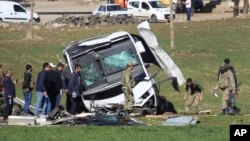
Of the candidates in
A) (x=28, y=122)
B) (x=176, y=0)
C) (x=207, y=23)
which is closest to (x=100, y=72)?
(x=28, y=122)

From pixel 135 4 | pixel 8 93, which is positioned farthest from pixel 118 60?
pixel 135 4

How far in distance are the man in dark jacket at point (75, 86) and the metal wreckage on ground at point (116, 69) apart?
0.47 m

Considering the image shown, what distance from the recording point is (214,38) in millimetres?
45562

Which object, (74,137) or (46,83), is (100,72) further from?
(74,137)

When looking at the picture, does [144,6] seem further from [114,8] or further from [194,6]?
[194,6]

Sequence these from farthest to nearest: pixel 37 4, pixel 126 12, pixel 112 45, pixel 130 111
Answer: pixel 37 4 < pixel 126 12 < pixel 112 45 < pixel 130 111

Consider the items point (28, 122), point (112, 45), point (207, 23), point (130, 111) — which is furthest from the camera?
point (207, 23)

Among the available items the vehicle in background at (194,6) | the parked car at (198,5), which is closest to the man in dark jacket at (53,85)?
the vehicle in background at (194,6)

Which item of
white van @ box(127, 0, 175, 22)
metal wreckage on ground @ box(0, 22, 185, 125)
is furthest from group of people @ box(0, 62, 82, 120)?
white van @ box(127, 0, 175, 22)

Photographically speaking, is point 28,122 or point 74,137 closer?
point 74,137

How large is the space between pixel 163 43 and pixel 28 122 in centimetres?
2222

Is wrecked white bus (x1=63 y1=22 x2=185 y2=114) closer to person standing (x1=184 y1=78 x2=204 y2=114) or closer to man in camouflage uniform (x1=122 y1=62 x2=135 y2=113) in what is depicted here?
person standing (x1=184 y1=78 x2=204 y2=114)

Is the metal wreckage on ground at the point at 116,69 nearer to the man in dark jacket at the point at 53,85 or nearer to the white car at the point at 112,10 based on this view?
the man in dark jacket at the point at 53,85

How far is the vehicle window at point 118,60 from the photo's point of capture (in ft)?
87.5
